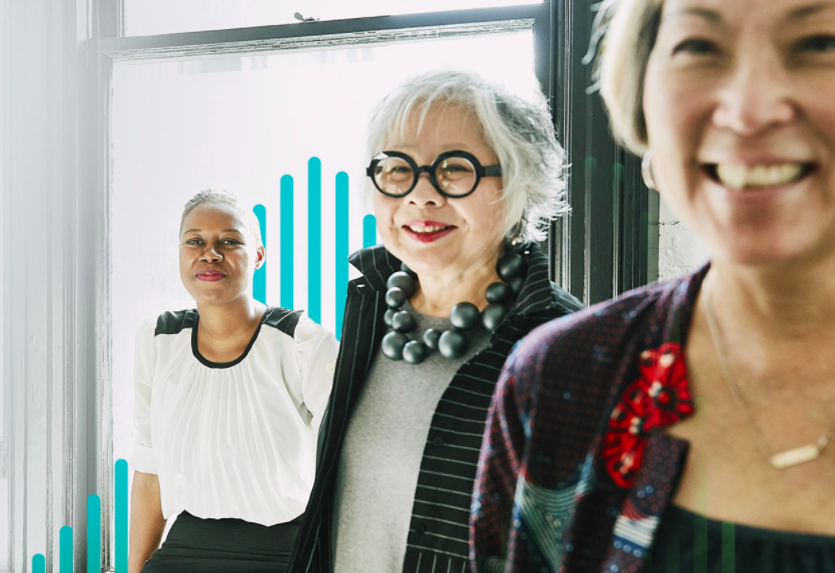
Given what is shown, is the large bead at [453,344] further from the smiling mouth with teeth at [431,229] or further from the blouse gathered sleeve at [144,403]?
the blouse gathered sleeve at [144,403]

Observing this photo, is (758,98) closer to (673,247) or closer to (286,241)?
(673,247)

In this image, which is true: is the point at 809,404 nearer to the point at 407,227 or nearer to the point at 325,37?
the point at 407,227

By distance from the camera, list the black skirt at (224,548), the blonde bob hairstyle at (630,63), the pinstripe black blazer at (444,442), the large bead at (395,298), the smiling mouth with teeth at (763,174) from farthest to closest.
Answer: the black skirt at (224,548) < the large bead at (395,298) < the pinstripe black blazer at (444,442) < the blonde bob hairstyle at (630,63) < the smiling mouth with teeth at (763,174)

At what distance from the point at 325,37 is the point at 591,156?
897 mm

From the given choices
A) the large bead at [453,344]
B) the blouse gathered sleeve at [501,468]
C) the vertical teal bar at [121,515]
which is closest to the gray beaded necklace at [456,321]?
the large bead at [453,344]

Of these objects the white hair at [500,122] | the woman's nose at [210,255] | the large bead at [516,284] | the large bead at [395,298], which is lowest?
the large bead at [395,298]

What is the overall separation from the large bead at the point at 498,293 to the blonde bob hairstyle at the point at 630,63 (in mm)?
557

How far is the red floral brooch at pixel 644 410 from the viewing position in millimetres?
567

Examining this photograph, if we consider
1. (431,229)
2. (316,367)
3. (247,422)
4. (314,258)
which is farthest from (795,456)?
(314,258)

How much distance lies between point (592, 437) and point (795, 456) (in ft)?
0.49

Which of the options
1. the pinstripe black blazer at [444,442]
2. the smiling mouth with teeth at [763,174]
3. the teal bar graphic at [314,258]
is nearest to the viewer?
the smiling mouth with teeth at [763,174]

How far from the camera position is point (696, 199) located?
0.52 metres

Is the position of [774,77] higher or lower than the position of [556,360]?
higher

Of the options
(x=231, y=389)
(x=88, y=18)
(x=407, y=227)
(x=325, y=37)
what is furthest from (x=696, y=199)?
(x=88, y=18)
